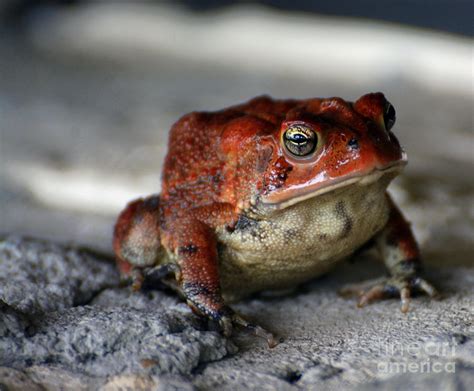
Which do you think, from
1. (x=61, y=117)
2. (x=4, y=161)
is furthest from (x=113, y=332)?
(x=61, y=117)

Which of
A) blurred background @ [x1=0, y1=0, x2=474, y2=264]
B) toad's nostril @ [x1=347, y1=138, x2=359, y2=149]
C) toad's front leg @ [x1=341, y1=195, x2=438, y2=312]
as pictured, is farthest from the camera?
blurred background @ [x1=0, y1=0, x2=474, y2=264]

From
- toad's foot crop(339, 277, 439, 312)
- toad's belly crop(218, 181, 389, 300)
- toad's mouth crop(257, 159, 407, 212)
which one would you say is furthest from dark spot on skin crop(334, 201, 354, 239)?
toad's foot crop(339, 277, 439, 312)

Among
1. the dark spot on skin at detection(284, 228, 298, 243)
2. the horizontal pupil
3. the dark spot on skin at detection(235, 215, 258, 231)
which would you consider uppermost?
the horizontal pupil

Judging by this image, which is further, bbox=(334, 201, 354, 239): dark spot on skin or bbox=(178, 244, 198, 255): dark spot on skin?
bbox=(178, 244, 198, 255): dark spot on skin

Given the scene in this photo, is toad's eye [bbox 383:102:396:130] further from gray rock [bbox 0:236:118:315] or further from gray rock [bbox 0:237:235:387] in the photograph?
gray rock [bbox 0:236:118:315]

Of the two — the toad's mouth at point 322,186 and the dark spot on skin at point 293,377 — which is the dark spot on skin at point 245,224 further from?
the dark spot on skin at point 293,377

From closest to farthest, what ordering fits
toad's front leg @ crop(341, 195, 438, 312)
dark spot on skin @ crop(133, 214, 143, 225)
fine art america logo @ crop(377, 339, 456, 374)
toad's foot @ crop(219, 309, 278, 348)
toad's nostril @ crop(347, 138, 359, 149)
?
fine art america logo @ crop(377, 339, 456, 374), toad's nostril @ crop(347, 138, 359, 149), toad's foot @ crop(219, 309, 278, 348), toad's front leg @ crop(341, 195, 438, 312), dark spot on skin @ crop(133, 214, 143, 225)

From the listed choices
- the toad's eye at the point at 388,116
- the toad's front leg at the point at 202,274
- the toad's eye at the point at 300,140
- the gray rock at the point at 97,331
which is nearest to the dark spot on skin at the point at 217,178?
the toad's front leg at the point at 202,274

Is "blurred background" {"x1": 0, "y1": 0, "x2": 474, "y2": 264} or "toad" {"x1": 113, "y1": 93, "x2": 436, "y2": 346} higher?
"blurred background" {"x1": 0, "y1": 0, "x2": 474, "y2": 264}
